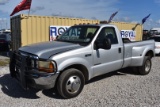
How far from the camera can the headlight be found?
16.4ft

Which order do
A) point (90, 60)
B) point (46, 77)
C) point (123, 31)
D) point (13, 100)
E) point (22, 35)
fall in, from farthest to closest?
point (123, 31) → point (22, 35) → point (90, 60) → point (13, 100) → point (46, 77)

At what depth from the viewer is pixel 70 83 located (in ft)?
18.1

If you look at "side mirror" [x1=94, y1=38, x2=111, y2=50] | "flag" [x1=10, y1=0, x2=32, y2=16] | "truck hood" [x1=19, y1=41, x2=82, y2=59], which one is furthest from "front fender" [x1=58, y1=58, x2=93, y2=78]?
"flag" [x1=10, y1=0, x2=32, y2=16]

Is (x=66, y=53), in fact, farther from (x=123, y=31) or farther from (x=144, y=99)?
(x=123, y=31)

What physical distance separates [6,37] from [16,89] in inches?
528

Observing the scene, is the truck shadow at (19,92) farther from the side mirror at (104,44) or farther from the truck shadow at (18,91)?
the side mirror at (104,44)

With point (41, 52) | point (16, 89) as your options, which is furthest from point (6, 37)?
point (41, 52)

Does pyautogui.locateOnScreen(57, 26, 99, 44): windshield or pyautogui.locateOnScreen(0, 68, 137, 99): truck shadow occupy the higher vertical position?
pyautogui.locateOnScreen(57, 26, 99, 44): windshield

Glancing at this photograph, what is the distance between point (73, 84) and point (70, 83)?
3.4 inches

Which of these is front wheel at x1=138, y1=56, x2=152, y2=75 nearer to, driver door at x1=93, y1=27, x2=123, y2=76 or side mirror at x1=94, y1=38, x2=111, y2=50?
driver door at x1=93, y1=27, x2=123, y2=76

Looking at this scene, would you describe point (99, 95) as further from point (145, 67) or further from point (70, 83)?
point (145, 67)

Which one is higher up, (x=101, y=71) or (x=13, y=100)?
(x=101, y=71)

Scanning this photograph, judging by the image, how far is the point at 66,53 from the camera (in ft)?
17.5

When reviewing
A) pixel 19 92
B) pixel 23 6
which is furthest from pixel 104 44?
pixel 23 6
